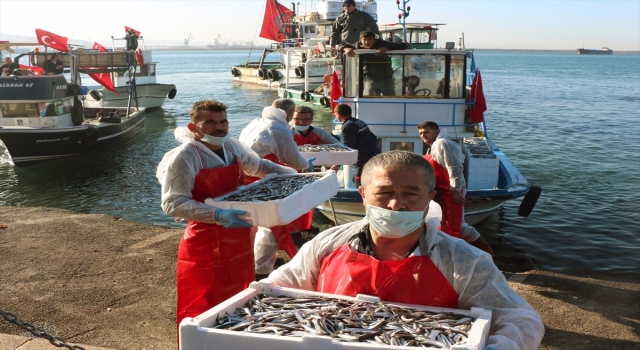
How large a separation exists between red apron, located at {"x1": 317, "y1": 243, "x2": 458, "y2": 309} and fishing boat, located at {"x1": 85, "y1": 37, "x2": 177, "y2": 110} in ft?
112

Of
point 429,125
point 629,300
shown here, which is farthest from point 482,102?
point 629,300

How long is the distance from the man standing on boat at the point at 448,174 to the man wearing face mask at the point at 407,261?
16.8 ft

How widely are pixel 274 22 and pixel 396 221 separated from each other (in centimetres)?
5635

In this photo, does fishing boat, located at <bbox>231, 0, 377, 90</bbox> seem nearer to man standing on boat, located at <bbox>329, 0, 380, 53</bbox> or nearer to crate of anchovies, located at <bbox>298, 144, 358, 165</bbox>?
man standing on boat, located at <bbox>329, 0, 380, 53</bbox>

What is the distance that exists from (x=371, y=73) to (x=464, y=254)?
9.28m

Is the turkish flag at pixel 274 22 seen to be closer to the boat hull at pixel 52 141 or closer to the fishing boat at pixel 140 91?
the fishing boat at pixel 140 91

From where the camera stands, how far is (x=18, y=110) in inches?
785

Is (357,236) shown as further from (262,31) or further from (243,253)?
(262,31)

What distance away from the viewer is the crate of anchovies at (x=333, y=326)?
7.34 ft

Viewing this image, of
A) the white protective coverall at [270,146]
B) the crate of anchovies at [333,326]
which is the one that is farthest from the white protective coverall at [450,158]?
Answer: the crate of anchovies at [333,326]

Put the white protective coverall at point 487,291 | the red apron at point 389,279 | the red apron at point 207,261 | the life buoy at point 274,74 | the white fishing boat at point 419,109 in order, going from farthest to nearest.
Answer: the life buoy at point 274,74
the white fishing boat at point 419,109
the red apron at point 207,261
the red apron at point 389,279
the white protective coverall at point 487,291

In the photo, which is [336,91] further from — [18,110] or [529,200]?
[18,110]

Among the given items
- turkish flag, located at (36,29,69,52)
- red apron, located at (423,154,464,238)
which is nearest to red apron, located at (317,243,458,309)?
red apron, located at (423,154,464,238)

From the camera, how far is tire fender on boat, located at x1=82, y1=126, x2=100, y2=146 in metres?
21.4
